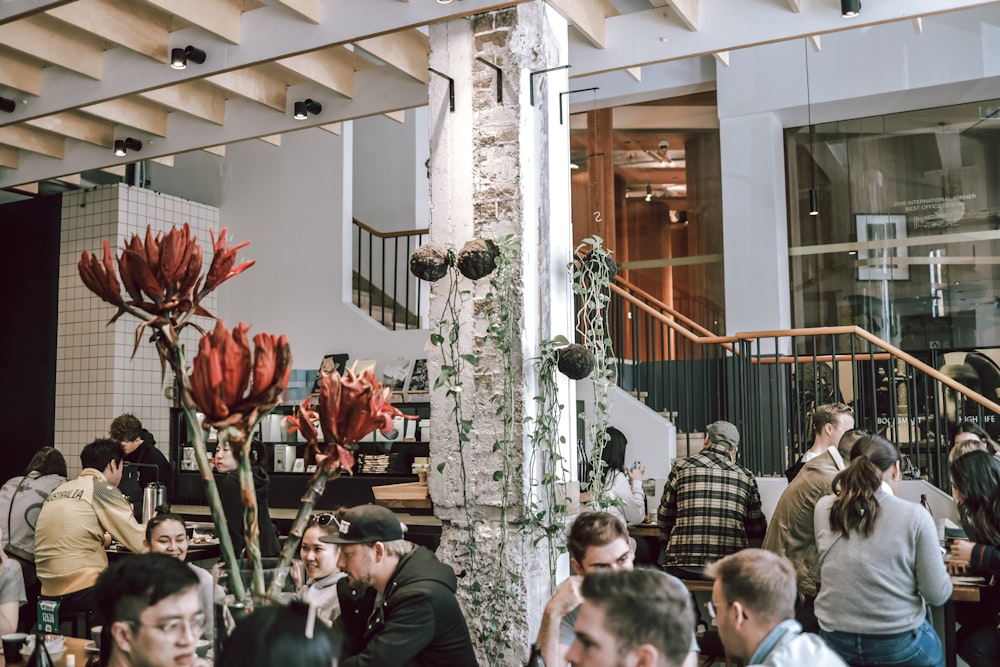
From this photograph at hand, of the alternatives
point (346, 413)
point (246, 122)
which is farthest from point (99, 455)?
point (346, 413)

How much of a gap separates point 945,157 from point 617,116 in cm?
352

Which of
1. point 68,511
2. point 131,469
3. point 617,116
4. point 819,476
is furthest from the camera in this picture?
point 617,116

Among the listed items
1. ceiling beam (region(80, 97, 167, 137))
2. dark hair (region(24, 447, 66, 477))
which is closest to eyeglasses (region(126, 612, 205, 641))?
dark hair (region(24, 447, 66, 477))

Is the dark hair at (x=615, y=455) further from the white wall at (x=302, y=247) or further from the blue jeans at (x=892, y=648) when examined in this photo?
the white wall at (x=302, y=247)

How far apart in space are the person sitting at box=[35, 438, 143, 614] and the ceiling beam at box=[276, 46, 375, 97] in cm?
287

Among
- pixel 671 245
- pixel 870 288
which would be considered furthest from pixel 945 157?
pixel 671 245

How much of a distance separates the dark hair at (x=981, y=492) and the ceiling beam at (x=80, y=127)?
6244 millimetres

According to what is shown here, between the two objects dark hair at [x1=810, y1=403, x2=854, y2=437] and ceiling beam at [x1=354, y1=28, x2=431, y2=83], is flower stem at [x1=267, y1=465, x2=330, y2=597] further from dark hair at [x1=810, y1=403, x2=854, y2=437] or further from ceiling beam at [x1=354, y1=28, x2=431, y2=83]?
ceiling beam at [x1=354, y1=28, x2=431, y2=83]

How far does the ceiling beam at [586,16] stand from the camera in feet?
16.2

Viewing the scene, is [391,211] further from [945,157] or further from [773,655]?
[773,655]

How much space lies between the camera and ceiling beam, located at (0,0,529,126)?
4738mm

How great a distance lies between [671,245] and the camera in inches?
445

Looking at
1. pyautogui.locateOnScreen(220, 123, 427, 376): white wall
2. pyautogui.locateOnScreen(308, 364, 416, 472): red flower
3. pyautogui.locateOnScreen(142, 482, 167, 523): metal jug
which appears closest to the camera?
pyautogui.locateOnScreen(308, 364, 416, 472): red flower

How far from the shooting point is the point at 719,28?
542cm
